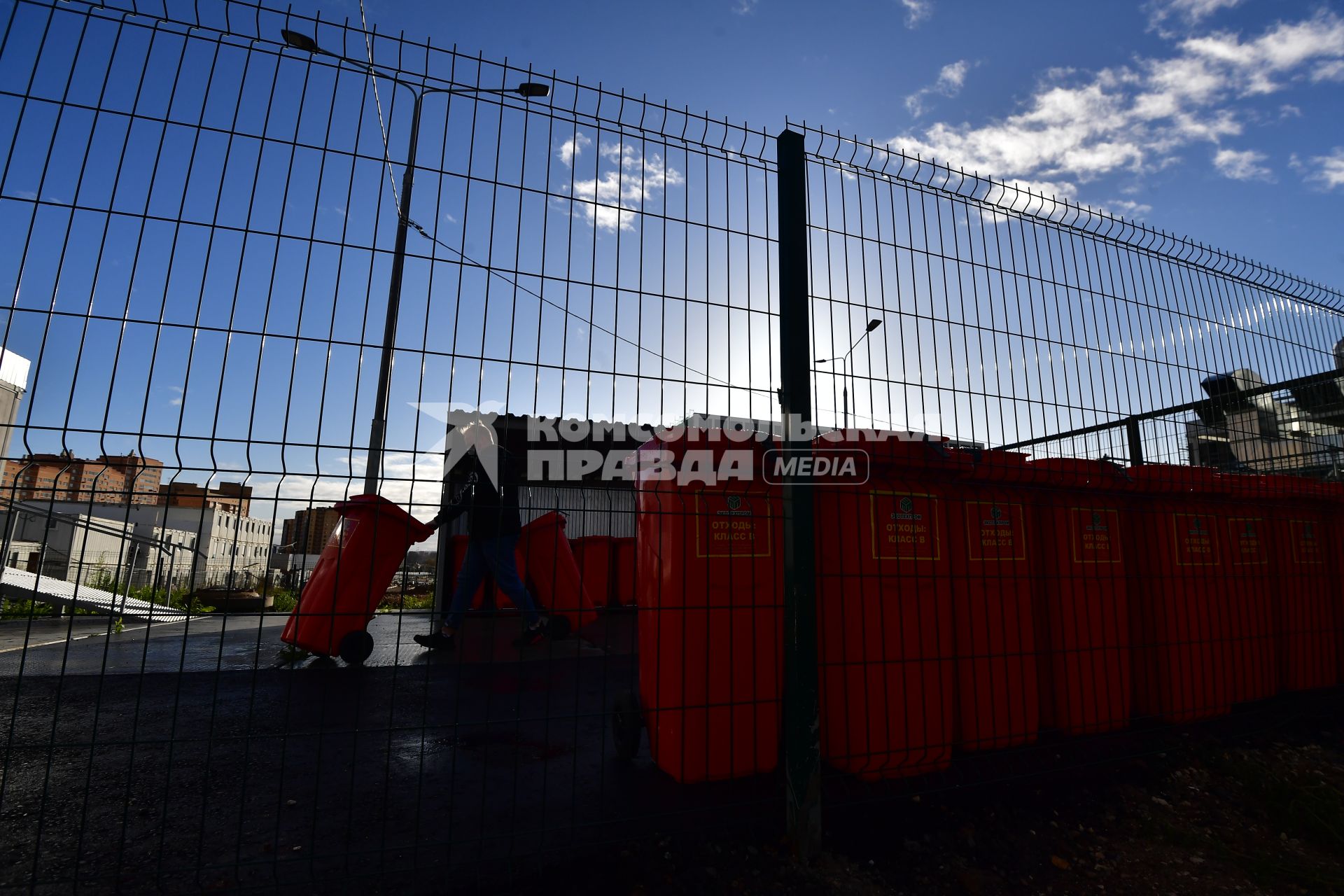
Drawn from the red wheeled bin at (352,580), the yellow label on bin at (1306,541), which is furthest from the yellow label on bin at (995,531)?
the red wheeled bin at (352,580)

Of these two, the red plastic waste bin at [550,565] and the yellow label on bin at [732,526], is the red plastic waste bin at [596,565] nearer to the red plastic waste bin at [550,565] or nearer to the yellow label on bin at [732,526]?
the red plastic waste bin at [550,565]

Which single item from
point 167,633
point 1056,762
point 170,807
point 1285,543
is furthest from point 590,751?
point 167,633

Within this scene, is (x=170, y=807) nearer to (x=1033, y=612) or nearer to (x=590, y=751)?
(x=590, y=751)

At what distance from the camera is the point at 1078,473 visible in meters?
3.09

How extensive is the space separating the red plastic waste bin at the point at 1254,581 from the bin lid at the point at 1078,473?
0.93 m

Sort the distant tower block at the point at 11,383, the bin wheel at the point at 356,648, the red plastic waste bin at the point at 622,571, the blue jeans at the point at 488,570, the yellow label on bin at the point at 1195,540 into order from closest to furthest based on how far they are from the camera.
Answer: the distant tower block at the point at 11,383 → the yellow label on bin at the point at 1195,540 → the bin wheel at the point at 356,648 → the blue jeans at the point at 488,570 → the red plastic waste bin at the point at 622,571

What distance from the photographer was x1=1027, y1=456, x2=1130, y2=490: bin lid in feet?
9.82

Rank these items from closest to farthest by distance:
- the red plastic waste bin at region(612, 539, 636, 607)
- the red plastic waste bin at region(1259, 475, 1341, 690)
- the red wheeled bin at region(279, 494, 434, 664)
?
the red plastic waste bin at region(1259, 475, 1341, 690), the red wheeled bin at region(279, 494, 434, 664), the red plastic waste bin at region(612, 539, 636, 607)

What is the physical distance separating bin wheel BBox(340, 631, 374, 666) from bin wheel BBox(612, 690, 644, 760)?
8.51ft

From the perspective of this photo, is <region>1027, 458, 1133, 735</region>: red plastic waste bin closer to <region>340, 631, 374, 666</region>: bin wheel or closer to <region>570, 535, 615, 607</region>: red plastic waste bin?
<region>340, 631, 374, 666</region>: bin wheel

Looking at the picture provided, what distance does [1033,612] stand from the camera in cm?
295

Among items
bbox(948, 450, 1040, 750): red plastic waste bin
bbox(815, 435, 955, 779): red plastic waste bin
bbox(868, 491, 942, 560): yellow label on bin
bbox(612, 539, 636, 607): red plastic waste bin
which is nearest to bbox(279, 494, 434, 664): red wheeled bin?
bbox(815, 435, 955, 779): red plastic waste bin

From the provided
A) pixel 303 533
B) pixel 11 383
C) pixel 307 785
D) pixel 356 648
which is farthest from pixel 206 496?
pixel 356 648

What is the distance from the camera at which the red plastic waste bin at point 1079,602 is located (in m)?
2.97
